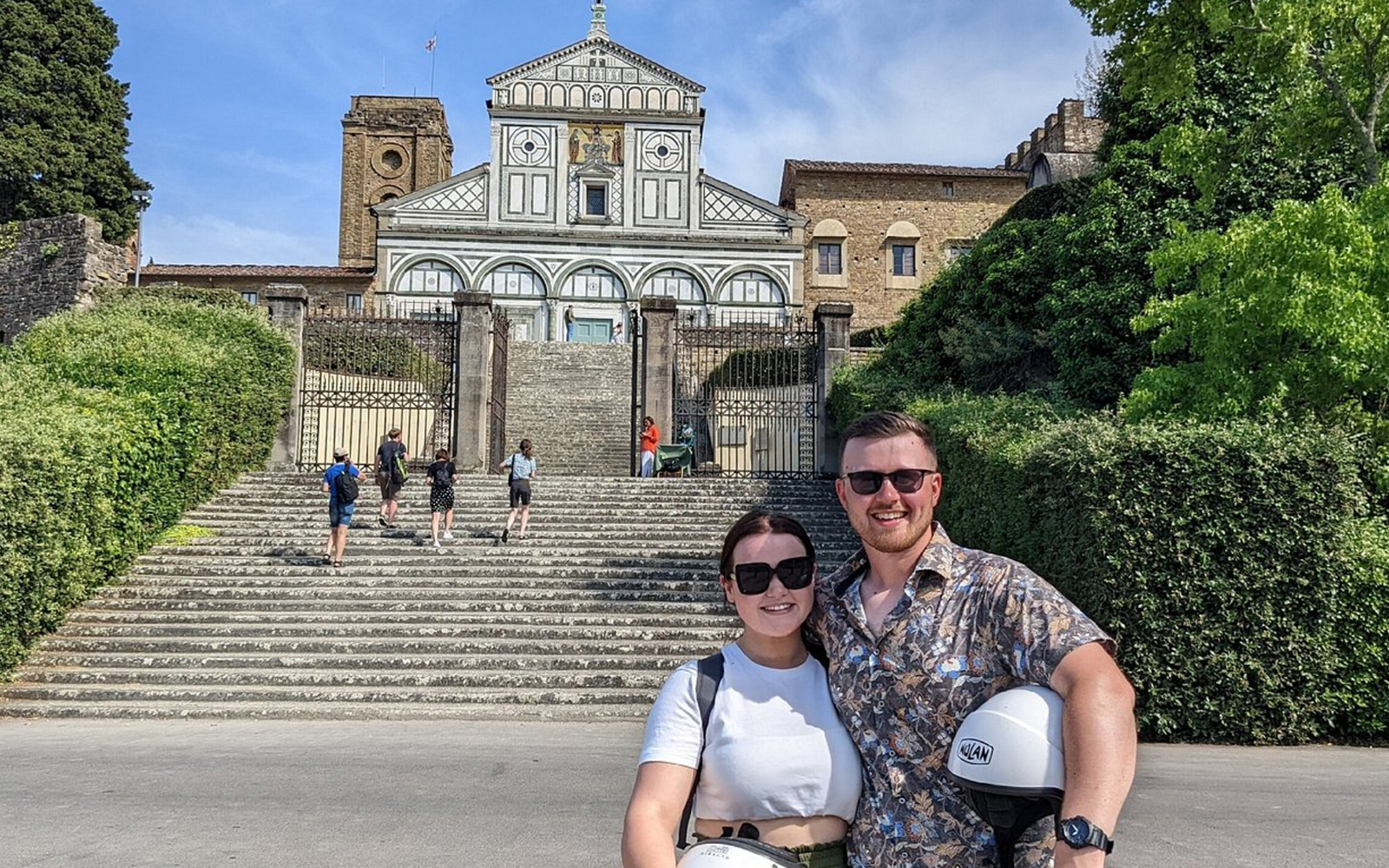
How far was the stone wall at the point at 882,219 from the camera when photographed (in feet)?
154

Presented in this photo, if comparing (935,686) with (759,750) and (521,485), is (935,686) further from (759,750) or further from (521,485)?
(521,485)

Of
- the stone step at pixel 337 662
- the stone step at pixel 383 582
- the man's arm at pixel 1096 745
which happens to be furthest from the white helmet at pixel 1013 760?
the stone step at pixel 383 582

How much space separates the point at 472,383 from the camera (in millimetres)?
20500

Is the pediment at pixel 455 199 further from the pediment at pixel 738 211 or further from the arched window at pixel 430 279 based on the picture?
the pediment at pixel 738 211

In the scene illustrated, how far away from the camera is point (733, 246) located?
1737 inches

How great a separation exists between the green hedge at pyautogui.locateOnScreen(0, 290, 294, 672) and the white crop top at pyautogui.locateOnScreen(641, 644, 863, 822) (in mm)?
10023

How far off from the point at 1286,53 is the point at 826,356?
10.7 m

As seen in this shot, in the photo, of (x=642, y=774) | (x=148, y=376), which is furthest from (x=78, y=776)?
(x=148, y=376)

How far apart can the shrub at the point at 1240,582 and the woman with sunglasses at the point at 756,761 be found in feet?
25.4

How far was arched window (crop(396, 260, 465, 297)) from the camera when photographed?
141 feet

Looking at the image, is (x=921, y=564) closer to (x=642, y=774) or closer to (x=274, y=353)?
(x=642, y=774)

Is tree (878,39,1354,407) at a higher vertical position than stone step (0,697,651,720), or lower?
higher

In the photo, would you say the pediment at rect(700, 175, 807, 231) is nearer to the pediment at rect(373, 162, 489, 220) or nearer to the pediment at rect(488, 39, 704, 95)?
the pediment at rect(488, 39, 704, 95)

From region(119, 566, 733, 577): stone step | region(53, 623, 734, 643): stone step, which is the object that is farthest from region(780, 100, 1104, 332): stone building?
region(53, 623, 734, 643): stone step
